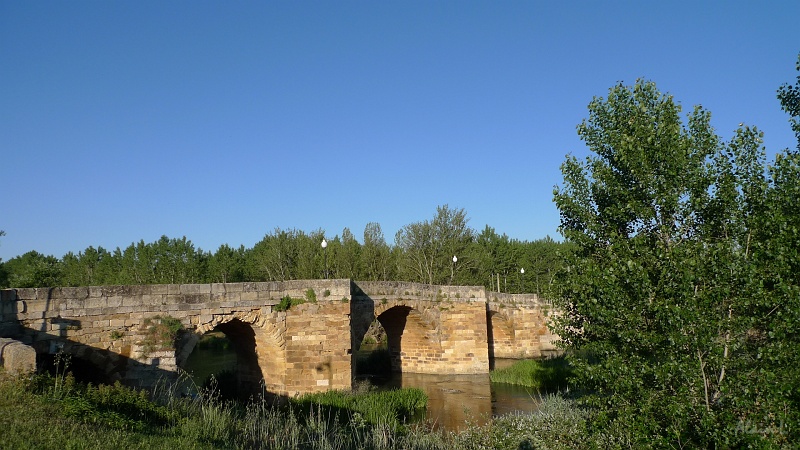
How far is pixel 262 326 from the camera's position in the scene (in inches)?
565

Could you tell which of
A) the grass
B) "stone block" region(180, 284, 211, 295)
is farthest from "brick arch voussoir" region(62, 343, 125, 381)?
the grass

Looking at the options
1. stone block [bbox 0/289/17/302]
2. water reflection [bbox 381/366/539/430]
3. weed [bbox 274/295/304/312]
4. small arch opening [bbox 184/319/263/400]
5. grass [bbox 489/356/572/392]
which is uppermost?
stone block [bbox 0/289/17/302]

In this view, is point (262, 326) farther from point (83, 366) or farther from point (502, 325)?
point (502, 325)

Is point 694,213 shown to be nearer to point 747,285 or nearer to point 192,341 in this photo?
point 747,285

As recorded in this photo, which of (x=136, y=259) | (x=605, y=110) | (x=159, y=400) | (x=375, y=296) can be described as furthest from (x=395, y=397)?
(x=136, y=259)

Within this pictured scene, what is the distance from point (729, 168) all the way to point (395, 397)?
32.4 feet

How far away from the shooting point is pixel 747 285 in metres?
6.64

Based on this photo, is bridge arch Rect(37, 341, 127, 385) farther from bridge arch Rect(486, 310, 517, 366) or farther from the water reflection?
bridge arch Rect(486, 310, 517, 366)

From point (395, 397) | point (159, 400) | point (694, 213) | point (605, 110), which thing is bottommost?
point (395, 397)

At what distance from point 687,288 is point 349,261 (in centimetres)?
3229

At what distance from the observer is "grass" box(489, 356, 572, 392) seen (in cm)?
1834

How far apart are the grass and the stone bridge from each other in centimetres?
182

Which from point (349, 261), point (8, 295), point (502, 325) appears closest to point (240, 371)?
point (8, 295)

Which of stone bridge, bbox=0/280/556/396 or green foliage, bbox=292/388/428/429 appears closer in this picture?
stone bridge, bbox=0/280/556/396
